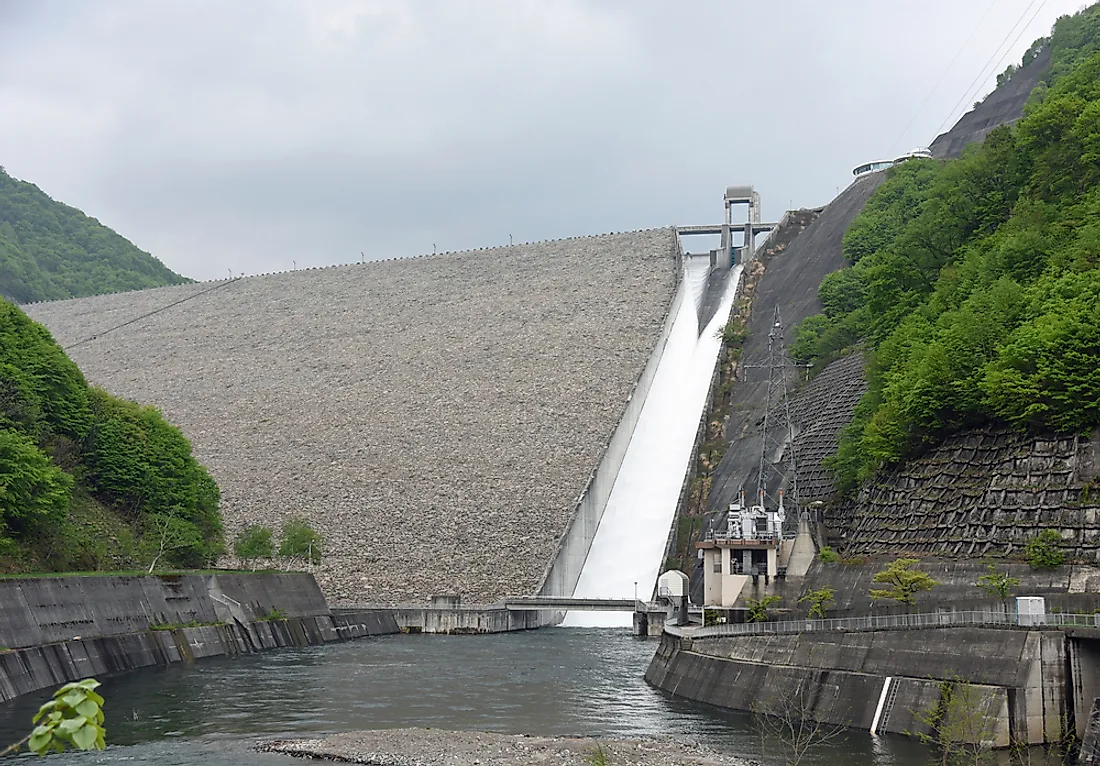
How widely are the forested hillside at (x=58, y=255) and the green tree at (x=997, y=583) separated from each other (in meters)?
131

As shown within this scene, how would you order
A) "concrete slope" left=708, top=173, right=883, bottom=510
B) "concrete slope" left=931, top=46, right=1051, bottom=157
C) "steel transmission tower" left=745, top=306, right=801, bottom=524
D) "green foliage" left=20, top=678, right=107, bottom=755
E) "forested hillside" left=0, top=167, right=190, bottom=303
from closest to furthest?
"green foliage" left=20, top=678, right=107, bottom=755, "steel transmission tower" left=745, top=306, right=801, bottom=524, "concrete slope" left=708, top=173, right=883, bottom=510, "concrete slope" left=931, top=46, right=1051, bottom=157, "forested hillside" left=0, top=167, right=190, bottom=303

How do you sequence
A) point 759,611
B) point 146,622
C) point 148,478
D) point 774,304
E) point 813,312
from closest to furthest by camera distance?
point 759,611 → point 146,622 → point 148,478 → point 813,312 → point 774,304

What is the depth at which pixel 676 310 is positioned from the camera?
271ft

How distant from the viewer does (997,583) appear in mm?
24672

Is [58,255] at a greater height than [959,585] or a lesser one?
greater

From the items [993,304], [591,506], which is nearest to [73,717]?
[993,304]

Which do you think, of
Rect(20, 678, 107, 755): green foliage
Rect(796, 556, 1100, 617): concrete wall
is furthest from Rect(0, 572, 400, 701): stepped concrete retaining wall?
Rect(20, 678, 107, 755): green foliage

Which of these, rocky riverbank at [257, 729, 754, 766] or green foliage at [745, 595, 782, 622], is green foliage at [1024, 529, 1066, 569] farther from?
rocky riverbank at [257, 729, 754, 766]

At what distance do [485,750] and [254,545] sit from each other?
114 ft

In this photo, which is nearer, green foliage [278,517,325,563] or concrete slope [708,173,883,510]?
green foliage [278,517,325,563]

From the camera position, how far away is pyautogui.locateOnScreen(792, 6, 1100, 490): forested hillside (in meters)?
29.5

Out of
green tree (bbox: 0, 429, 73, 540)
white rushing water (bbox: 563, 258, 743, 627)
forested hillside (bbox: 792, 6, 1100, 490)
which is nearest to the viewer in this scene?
forested hillside (bbox: 792, 6, 1100, 490)

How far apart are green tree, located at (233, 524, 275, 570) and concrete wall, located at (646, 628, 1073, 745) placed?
29027 mm

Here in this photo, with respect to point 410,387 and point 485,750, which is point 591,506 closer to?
point 410,387
